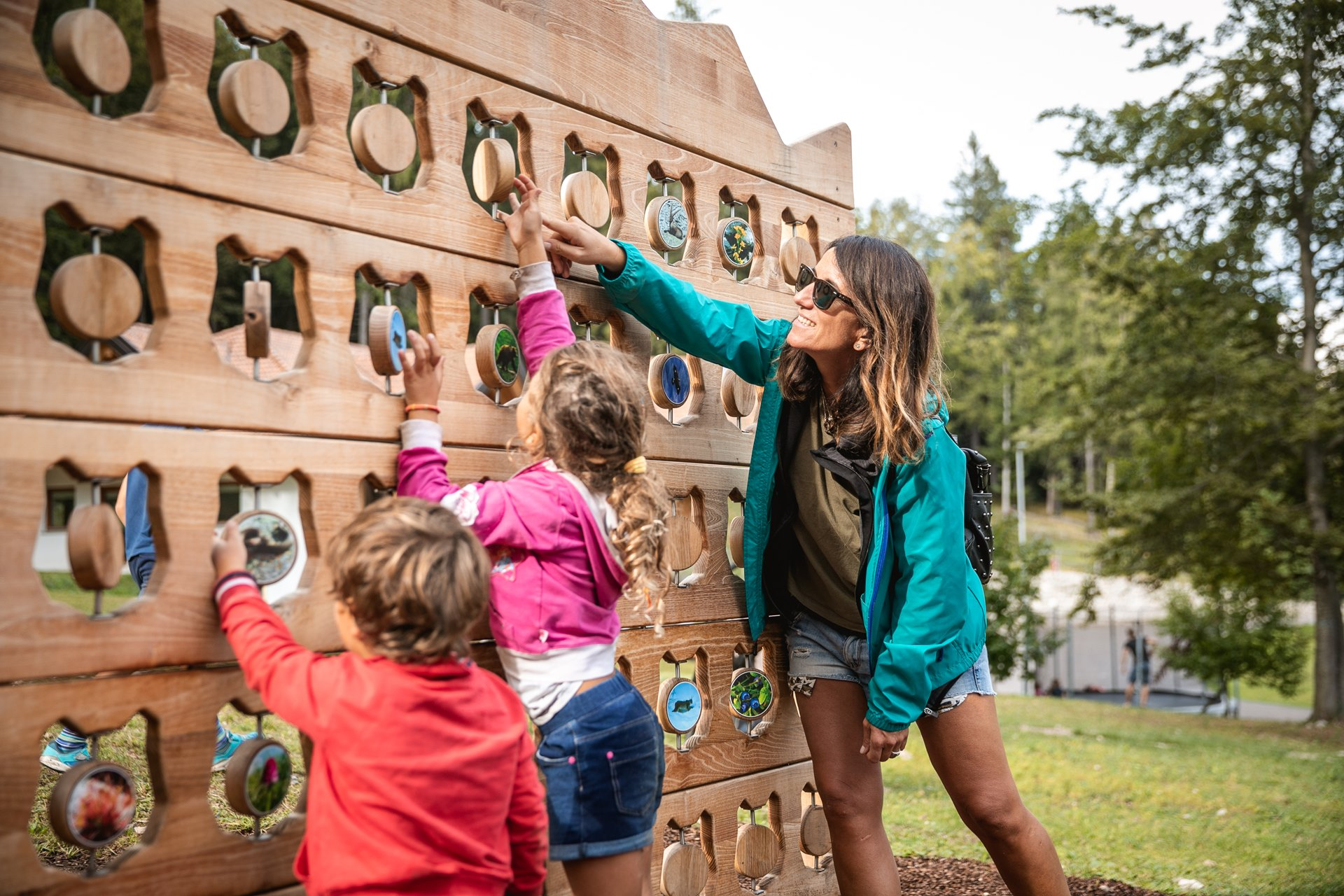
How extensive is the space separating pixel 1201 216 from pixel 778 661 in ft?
42.9

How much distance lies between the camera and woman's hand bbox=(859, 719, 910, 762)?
266cm

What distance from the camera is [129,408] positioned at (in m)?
1.97

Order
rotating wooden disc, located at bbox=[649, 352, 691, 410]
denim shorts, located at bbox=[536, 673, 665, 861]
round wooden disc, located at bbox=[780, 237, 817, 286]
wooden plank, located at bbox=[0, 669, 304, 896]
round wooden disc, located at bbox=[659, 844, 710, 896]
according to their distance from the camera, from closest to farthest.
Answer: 1. wooden plank, located at bbox=[0, 669, 304, 896]
2. denim shorts, located at bbox=[536, 673, 665, 861]
3. round wooden disc, located at bbox=[659, 844, 710, 896]
4. rotating wooden disc, located at bbox=[649, 352, 691, 410]
5. round wooden disc, located at bbox=[780, 237, 817, 286]

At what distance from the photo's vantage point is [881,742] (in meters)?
2.66

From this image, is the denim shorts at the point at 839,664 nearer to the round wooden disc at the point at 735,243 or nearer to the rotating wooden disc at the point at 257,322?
the round wooden disc at the point at 735,243

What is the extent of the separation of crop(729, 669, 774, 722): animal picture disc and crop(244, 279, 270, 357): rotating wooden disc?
1.76 m

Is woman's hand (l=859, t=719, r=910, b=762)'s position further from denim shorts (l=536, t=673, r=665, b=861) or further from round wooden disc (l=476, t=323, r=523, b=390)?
round wooden disc (l=476, t=323, r=523, b=390)

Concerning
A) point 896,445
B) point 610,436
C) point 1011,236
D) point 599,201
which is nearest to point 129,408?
point 610,436

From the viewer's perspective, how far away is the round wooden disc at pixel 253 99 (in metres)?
2.14

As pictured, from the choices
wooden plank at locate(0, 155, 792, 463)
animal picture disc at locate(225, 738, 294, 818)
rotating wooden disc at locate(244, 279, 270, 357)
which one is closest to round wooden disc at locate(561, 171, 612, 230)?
wooden plank at locate(0, 155, 792, 463)

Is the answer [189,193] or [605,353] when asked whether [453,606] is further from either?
[189,193]

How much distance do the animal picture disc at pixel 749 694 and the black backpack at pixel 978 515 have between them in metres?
0.75

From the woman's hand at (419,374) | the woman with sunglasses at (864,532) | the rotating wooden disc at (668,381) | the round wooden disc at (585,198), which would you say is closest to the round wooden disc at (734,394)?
the rotating wooden disc at (668,381)

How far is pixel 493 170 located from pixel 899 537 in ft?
4.59
